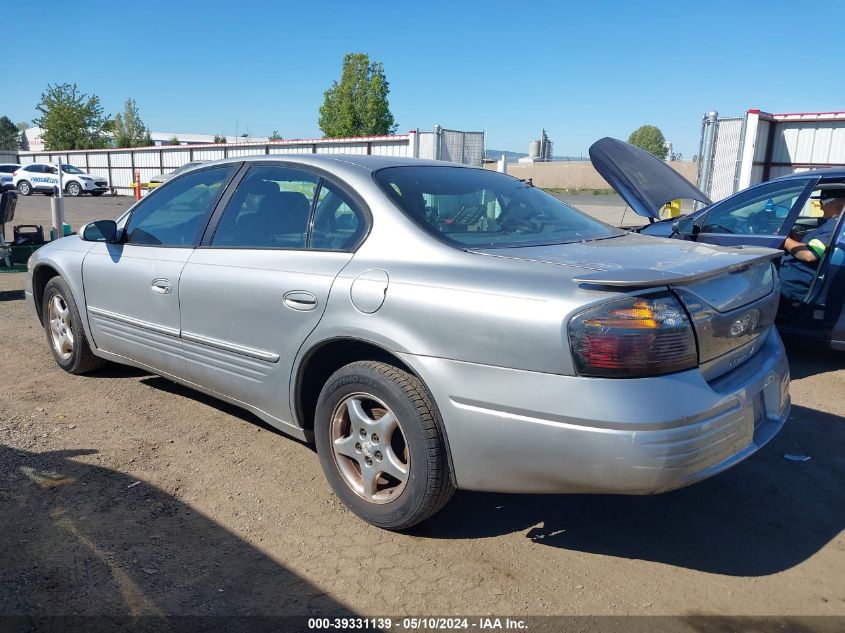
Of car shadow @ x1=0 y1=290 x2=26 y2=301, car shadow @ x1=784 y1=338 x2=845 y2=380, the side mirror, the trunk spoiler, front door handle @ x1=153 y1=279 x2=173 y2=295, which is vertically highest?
the trunk spoiler

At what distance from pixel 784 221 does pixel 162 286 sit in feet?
15.9

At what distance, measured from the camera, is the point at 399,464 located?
117 inches

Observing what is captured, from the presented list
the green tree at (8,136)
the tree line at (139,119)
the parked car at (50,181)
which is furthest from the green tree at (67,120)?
the green tree at (8,136)

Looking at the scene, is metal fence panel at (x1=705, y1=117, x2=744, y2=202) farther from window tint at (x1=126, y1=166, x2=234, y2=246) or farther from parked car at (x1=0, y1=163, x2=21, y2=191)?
parked car at (x1=0, y1=163, x2=21, y2=191)

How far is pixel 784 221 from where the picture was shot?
5.79 metres

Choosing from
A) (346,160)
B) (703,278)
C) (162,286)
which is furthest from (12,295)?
(703,278)

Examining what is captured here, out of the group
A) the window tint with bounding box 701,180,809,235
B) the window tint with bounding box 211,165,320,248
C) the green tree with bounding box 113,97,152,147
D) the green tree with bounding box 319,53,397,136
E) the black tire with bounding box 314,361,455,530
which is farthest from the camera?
the green tree with bounding box 113,97,152,147

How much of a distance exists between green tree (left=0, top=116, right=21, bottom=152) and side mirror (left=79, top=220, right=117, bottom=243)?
309 ft

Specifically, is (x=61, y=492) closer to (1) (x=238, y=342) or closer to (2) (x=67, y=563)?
(2) (x=67, y=563)

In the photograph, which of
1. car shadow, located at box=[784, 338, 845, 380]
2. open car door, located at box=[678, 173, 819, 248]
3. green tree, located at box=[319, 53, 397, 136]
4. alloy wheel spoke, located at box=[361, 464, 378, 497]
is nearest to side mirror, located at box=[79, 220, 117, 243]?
alloy wheel spoke, located at box=[361, 464, 378, 497]

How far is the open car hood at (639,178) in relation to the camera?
21.0 ft

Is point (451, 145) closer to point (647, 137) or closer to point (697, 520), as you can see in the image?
point (697, 520)

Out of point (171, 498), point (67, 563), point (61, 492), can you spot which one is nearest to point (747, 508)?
point (171, 498)

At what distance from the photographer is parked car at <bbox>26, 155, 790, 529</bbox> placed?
2434mm
